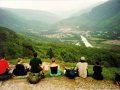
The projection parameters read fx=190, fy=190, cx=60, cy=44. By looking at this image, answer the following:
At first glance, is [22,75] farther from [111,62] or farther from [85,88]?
[111,62]

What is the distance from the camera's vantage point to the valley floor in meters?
12.4

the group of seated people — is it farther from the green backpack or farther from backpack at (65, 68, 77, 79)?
the green backpack

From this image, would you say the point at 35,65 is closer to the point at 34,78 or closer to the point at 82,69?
the point at 34,78

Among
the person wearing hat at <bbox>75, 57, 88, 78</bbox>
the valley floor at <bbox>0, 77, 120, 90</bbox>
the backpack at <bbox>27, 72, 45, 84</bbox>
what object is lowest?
the valley floor at <bbox>0, 77, 120, 90</bbox>

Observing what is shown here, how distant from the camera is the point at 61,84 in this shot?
42.5 ft

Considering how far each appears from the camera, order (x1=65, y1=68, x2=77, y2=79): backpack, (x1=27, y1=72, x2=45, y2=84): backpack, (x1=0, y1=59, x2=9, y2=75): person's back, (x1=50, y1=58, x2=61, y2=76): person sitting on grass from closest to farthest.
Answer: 1. (x1=27, y1=72, x2=45, y2=84): backpack
2. (x1=0, y1=59, x2=9, y2=75): person's back
3. (x1=65, y1=68, x2=77, y2=79): backpack
4. (x1=50, y1=58, x2=61, y2=76): person sitting on grass

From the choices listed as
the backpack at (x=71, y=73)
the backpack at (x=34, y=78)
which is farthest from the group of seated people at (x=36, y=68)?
the backpack at (x=34, y=78)

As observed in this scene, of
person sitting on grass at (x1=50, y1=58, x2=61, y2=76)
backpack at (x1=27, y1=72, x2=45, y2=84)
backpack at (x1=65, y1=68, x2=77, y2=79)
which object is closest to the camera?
backpack at (x1=27, y1=72, x2=45, y2=84)

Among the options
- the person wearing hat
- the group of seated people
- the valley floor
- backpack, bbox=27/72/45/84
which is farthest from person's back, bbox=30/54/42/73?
the person wearing hat

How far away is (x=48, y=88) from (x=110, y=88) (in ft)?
13.4

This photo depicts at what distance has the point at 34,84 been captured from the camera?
1297cm

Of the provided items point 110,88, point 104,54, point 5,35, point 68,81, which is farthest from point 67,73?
point 104,54

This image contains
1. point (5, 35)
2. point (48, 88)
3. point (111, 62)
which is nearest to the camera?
point (48, 88)

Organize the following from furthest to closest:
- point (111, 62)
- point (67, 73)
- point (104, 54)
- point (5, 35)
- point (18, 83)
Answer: point (104, 54) → point (111, 62) → point (5, 35) → point (67, 73) → point (18, 83)
